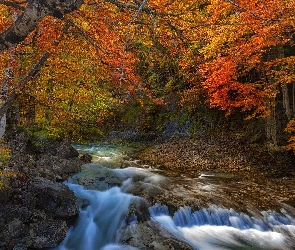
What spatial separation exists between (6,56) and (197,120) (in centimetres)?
1562

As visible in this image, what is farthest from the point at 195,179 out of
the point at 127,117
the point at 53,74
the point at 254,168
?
the point at 127,117

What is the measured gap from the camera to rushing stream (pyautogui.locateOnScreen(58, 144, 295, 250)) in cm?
854

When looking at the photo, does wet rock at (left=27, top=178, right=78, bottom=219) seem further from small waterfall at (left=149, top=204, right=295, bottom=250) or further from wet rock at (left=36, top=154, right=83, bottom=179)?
wet rock at (left=36, top=154, right=83, bottom=179)

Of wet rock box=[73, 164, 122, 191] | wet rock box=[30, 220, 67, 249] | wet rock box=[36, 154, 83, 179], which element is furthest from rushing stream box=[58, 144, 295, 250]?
wet rock box=[36, 154, 83, 179]

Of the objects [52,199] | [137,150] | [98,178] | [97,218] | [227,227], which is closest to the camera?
[52,199]

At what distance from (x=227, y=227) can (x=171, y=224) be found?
72.4 inches

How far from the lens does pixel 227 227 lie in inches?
366

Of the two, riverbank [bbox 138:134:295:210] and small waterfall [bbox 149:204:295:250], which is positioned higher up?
A: riverbank [bbox 138:134:295:210]

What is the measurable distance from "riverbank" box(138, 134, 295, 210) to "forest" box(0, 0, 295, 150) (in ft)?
4.10

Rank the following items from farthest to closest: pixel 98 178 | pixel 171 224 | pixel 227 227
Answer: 1. pixel 98 178
2. pixel 227 227
3. pixel 171 224

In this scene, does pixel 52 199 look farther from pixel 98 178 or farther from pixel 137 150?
pixel 137 150

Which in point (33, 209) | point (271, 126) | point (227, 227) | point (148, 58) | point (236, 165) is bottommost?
point (227, 227)

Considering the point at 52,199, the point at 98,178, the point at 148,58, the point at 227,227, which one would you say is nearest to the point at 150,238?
the point at 227,227

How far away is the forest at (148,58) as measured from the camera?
410cm
